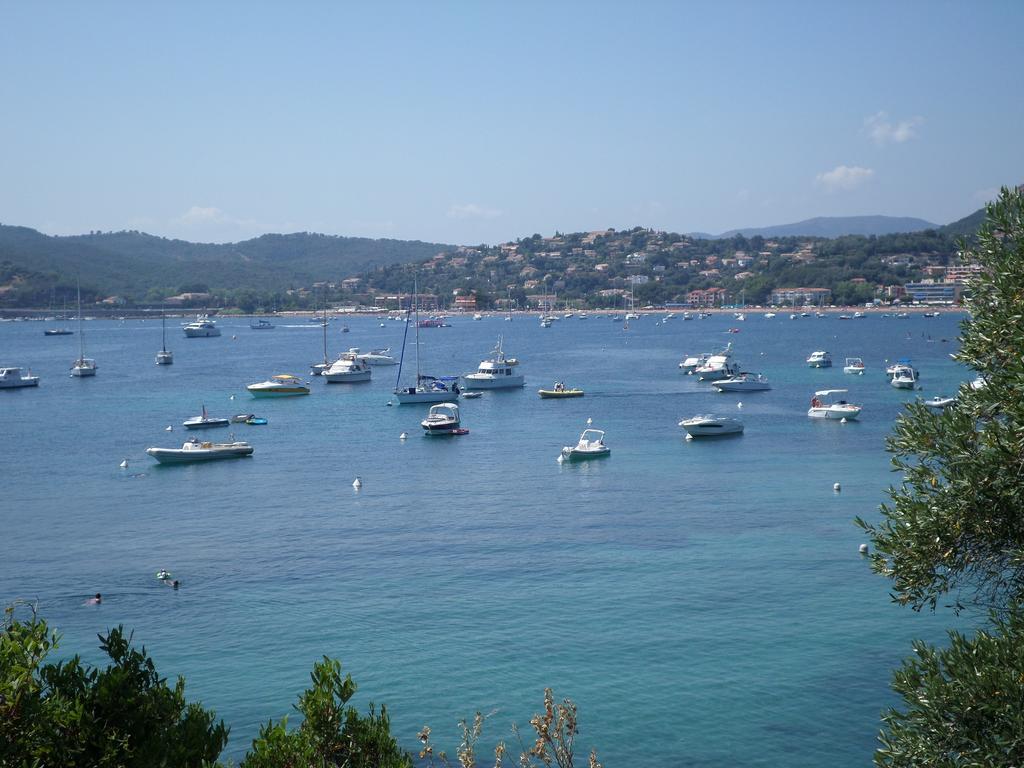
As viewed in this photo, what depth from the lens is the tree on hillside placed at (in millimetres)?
9375

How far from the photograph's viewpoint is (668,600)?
27500 mm

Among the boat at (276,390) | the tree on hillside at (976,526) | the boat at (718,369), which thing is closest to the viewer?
the tree on hillside at (976,526)

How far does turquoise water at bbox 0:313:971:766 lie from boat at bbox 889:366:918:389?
11313 mm

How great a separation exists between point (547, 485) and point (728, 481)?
7875 millimetres

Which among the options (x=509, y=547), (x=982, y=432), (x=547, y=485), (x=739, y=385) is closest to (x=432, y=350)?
(x=739, y=385)

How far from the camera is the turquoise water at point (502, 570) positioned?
21.4 metres

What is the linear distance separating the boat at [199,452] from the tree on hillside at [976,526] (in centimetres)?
4415

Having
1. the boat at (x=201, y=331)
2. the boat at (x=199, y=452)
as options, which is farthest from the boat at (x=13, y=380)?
the boat at (x=201, y=331)

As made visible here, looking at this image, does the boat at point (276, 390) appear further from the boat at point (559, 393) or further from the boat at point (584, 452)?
the boat at point (584, 452)

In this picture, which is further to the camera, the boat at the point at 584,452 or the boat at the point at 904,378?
the boat at the point at 904,378

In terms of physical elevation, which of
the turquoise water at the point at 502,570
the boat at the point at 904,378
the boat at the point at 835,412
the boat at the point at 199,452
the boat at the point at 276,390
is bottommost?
the turquoise water at the point at 502,570

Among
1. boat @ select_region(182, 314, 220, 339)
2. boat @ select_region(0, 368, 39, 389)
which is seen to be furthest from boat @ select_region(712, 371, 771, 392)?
boat @ select_region(182, 314, 220, 339)

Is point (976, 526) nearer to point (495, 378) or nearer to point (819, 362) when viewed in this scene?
point (495, 378)

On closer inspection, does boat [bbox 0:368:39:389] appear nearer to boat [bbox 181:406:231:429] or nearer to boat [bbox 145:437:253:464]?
boat [bbox 181:406:231:429]
